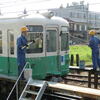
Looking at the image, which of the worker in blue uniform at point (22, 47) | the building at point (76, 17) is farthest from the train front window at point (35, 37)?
the building at point (76, 17)

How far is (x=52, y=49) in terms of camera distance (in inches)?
482

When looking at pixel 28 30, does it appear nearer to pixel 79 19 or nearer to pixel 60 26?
pixel 60 26

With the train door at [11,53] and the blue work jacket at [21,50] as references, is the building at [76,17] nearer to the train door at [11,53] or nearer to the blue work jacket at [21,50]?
the train door at [11,53]

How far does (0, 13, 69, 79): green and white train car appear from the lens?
11789mm

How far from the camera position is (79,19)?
76438 millimetres

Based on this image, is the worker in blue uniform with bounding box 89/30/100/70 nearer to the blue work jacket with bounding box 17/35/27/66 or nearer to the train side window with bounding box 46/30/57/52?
the train side window with bounding box 46/30/57/52

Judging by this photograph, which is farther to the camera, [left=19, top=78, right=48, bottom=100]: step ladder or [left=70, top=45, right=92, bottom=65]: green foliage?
[left=70, top=45, right=92, bottom=65]: green foliage

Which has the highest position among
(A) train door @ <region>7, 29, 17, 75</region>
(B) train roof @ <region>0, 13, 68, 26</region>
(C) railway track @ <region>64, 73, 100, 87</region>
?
(B) train roof @ <region>0, 13, 68, 26</region>

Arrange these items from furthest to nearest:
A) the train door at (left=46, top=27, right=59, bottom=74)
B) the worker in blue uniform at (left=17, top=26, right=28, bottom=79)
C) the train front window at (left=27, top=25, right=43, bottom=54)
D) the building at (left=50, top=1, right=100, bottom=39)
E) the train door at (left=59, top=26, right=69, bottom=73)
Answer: the building at (left=50, top=1, right=100, bottom=39), the train door at (left=59, top=26, right=69, bottom=73), the train door at (left=46, top=27, right=59, bottom=74), the train front window at (left=27, top=25, right=43, bottom=54), the worker in blue uniform at (left=17, top=26, right=28, bottom=79)

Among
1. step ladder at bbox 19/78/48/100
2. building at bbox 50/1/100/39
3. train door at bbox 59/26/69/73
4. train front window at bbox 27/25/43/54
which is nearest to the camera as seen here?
step ladder at bbox 19/78/48/100

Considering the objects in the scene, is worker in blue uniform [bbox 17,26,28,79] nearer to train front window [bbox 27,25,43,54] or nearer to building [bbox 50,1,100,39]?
train front window [bbox 27,25,43,54]

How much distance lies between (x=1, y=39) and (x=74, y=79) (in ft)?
11.3

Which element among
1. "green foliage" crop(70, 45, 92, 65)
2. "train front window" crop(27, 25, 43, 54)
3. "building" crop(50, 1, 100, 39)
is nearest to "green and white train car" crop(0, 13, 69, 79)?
"train front window" crop(27, 25, 43, 54)

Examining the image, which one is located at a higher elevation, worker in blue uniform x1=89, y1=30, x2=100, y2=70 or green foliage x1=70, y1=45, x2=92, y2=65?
worker in blue uniform x1=89, y1=30, x2=100, y2=70
